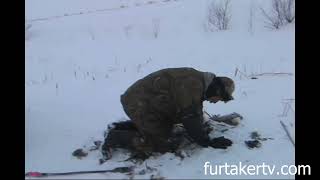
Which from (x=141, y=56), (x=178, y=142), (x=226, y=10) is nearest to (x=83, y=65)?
(x=141, y=56)

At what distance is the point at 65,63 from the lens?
11.4 m

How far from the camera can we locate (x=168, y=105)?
231 inches

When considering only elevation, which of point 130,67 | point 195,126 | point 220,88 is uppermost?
point 130,67

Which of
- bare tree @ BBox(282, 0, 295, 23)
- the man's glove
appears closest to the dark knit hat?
the man's glove

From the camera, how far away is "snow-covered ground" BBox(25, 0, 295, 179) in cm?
622

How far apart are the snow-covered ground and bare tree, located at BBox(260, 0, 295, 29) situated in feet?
0.73

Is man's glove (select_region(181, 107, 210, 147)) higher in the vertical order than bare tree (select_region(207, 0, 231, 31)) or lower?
lower

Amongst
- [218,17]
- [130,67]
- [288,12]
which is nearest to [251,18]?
[218,17]

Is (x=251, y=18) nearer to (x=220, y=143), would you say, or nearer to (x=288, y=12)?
(x=288, y=12)

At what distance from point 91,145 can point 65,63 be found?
16.5ft

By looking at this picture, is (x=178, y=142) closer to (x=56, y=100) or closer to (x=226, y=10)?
(x=56, y=100)

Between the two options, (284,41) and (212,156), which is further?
(284,41)

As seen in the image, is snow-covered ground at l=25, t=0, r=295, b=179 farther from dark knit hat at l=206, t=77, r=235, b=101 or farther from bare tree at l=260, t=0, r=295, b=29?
dark knit hat at l=206, t=77, r=235, b=101

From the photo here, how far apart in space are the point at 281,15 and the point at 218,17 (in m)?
1.39
